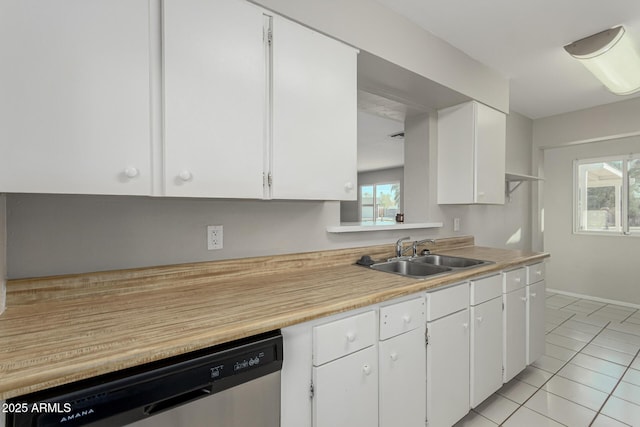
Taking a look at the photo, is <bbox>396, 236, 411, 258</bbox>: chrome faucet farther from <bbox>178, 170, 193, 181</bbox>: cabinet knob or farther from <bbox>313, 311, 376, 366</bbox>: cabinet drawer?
<bbox>178, 170, 193, 181</bbox>: cabinet knob

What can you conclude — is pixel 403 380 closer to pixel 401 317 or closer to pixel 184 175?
pixel 401 317

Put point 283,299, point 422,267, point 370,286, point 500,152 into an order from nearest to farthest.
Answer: point 283,299
point 370,286
point 422,267
point 500,152

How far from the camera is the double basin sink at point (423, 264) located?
6.54 feet

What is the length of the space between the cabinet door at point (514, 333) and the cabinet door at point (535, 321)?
68 millimetres

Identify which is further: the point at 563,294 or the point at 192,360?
the point at 563,294

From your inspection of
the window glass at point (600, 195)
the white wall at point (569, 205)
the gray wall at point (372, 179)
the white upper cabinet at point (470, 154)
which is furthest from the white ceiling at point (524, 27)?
the gray wall at point (372, 179)

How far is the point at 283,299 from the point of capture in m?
1.20

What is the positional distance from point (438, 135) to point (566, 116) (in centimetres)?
236

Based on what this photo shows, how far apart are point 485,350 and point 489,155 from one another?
5.19 feet

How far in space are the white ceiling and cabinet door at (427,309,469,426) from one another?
72.6 inches

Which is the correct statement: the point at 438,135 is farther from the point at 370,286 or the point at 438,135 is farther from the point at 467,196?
the point at 370,286

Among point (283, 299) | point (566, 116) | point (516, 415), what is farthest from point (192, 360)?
point (566, 116)

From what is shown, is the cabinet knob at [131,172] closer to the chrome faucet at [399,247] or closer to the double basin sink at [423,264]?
the double basin sink at [423,264]

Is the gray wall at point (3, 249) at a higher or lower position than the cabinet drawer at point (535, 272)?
higher
